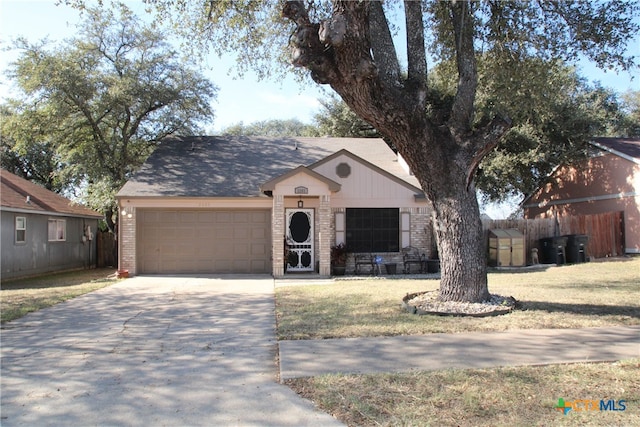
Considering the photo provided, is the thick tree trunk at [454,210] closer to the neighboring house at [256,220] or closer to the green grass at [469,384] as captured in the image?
the green grass at [469,384]

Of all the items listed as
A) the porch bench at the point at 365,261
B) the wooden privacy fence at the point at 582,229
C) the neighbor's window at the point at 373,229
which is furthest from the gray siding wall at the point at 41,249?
the wooden privacy fence at the point at 582,229

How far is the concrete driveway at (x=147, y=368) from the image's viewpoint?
4121mm

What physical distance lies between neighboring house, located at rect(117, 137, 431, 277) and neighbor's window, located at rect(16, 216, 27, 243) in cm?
418

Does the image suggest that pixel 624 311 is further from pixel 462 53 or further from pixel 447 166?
pixel 462 53

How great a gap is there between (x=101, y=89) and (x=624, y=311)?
17790 mm

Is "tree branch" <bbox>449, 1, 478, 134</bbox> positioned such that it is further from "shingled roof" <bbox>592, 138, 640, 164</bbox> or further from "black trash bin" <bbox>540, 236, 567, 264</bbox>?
"shingled roof" <bbox>592, 138, 640, 164</bbox>

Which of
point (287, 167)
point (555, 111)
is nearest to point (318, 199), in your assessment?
point (287, 167)

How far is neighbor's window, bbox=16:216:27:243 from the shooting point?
16.1 metres

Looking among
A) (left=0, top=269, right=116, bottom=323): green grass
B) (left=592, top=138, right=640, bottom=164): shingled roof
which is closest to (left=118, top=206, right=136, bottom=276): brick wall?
(left=0, top=269, right=116, bottom=323): green grass

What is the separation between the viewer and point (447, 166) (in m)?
8.24

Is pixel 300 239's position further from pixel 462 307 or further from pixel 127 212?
pixel 462 307

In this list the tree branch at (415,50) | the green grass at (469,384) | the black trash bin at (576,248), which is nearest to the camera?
the green grass at (469,384)

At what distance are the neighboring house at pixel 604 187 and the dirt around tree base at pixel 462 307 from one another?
14.3m

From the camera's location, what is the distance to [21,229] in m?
16.3
